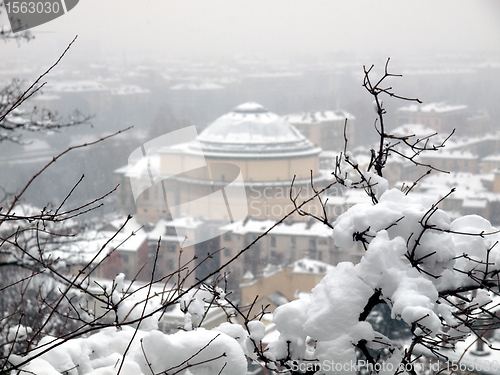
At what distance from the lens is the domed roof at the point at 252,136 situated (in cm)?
2116

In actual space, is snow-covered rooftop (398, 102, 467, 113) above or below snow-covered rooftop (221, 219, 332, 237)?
above

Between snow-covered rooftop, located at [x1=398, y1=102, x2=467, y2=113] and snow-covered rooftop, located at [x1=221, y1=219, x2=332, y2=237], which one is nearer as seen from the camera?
snow-covered rooftop, located at [x1=221, y1=219, x2=332, y2=237]

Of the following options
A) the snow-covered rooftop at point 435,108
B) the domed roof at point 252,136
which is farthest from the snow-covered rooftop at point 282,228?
the snow-covered rooftop at point 435,108

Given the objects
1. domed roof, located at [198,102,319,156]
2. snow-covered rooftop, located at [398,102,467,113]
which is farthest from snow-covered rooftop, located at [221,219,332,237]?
snow-covered rooftop, located at [398,102,467,113]

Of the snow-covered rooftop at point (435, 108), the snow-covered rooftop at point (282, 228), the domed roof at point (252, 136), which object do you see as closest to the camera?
the snow-covered rooftop at point (282, 228)

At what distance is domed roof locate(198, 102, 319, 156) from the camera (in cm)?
2116

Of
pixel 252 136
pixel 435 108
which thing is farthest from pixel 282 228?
pixel 435 108

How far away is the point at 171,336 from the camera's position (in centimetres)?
138

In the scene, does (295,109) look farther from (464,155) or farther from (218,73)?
(464,155)

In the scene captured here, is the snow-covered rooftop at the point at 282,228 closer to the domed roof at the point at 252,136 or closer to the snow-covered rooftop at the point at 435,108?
the domed roof at the point at 252,136

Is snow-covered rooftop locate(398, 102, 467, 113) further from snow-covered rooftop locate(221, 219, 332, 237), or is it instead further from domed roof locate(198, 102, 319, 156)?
snow-covered rooftop locate(221, 219, 332, 237)

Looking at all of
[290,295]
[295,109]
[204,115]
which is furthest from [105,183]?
[295,109]

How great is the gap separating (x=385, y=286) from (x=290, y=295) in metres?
11.5

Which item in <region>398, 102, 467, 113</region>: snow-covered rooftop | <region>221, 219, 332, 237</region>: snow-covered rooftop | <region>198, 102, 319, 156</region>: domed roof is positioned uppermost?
<region>198, 102, 319, 156</region>: domed roof
